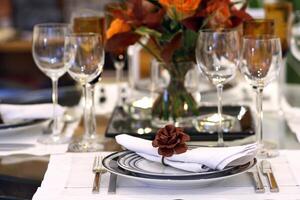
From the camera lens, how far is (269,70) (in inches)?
56.5

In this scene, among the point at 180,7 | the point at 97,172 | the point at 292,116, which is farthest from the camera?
the point at 292,116

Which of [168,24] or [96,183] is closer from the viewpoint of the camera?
[96,183]

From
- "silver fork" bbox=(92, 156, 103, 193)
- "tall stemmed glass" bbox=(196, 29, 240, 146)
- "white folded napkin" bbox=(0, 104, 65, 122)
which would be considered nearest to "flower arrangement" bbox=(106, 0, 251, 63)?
"tall stemmed glass" bbox=(196, 29, 240, 146)

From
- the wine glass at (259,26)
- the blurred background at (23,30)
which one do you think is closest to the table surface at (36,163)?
the wine glass at (259,26)

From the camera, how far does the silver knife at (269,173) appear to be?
1.22 meters

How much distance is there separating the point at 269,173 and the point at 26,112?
65 centimetres

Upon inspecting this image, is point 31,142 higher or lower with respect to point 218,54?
lower

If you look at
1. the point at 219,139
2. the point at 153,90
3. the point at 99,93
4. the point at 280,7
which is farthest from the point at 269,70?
the point at 99,93

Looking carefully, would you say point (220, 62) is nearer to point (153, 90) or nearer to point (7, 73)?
point (153, 90)

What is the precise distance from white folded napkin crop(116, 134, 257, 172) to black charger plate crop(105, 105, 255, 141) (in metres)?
0.30

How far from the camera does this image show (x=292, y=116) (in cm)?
183

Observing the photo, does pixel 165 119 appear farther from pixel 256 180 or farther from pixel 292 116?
pixel 256 180

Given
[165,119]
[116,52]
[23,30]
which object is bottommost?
[23,30]

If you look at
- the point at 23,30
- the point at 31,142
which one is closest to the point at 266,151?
the point at 31,142
